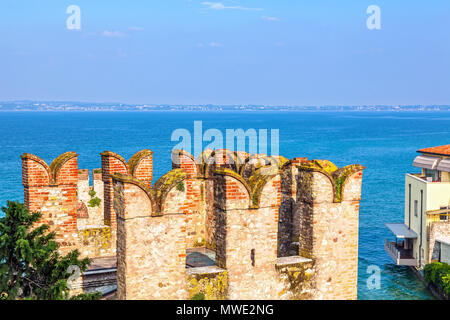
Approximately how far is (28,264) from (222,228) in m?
3.55

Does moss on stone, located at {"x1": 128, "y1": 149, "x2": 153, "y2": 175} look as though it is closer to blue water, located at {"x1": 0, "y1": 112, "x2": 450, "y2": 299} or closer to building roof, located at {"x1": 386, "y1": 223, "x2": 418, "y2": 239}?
blue water, located at {"x1": 0, "y1": 112, "x2": 450, "y2": 299}

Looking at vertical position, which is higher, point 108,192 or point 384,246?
point 108,192

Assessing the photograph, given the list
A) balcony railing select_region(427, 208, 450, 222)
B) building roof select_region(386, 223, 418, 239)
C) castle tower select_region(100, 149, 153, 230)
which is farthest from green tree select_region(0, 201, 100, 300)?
building roof select_region(386, 223, 418, 239)

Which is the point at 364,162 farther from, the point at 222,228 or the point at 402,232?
the point at 222,228

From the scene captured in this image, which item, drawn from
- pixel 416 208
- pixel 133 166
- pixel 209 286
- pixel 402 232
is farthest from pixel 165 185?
pixel 402 232

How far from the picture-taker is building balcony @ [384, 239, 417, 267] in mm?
49812

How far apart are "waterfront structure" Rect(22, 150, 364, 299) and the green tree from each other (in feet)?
3.46

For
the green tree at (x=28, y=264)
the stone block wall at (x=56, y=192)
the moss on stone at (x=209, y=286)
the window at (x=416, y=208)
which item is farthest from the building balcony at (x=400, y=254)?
the green tree at (x=28, y=264)

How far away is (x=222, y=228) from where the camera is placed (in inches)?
424

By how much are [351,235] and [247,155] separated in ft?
13.3

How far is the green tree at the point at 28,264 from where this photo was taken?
10422 millimetres

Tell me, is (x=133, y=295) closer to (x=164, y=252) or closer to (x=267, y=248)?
(x=164, y=252)

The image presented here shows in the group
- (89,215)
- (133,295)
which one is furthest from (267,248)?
(89,215)

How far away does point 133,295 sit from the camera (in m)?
9.92
